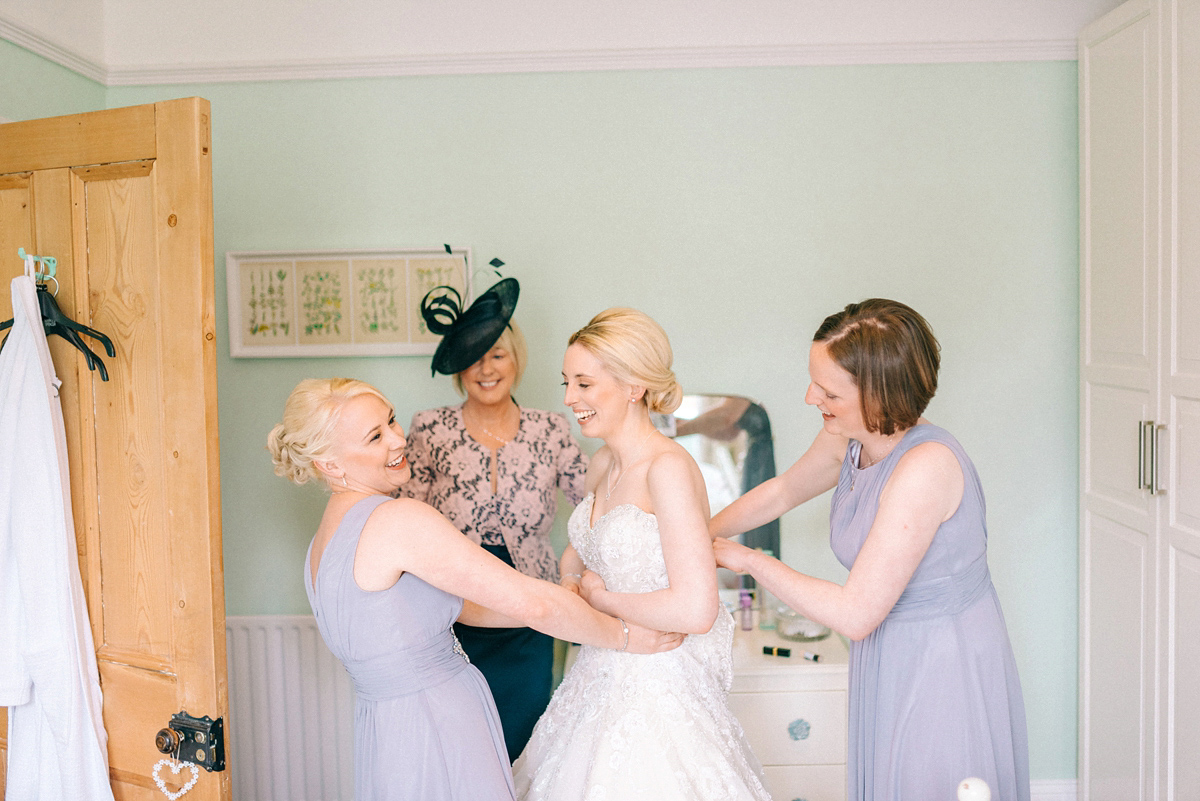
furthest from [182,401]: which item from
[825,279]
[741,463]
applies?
[825,279]

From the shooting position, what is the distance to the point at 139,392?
6.08 ft

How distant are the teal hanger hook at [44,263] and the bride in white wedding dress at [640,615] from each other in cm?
115

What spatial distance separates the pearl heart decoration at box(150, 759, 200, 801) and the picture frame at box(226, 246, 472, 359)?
5.08 feet

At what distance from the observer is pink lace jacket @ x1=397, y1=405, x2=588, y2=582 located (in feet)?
8.39

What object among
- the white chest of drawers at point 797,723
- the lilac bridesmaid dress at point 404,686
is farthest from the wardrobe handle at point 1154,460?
the lilac bridesmaid dress at point 404,686

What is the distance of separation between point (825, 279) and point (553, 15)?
1338mm

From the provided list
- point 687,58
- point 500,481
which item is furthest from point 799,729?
point 687,58

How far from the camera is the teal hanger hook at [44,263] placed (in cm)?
185

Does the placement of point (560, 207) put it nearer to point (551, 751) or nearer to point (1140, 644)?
point (551, 751)

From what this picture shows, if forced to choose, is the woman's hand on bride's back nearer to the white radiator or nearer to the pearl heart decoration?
the pearl heart decoration

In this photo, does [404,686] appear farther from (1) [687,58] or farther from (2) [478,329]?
(1) [687,58]

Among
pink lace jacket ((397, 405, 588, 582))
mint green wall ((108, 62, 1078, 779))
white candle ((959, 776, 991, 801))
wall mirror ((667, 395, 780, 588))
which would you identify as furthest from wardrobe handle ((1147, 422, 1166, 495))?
white candle ((959, 776, 991, 801))

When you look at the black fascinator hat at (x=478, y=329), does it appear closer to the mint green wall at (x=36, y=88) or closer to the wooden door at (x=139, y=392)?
the wooden door at (x=139, y=392)

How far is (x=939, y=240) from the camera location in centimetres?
303
